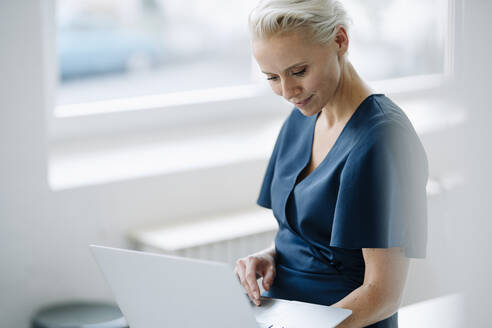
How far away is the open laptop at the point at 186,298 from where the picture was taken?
0.91 meters

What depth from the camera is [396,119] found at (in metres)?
1.15

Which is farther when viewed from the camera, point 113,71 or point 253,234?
point 113,71

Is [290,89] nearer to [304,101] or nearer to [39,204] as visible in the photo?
[304,101]

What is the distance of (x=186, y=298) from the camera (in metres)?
0.95

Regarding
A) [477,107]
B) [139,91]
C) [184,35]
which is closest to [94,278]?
[139,91]

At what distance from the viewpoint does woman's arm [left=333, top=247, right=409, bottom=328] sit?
1.14m

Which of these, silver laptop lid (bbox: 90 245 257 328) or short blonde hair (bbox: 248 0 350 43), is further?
short blonde hair (bbox: 248 0 350 43)

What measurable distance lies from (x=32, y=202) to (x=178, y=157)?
0.64 m

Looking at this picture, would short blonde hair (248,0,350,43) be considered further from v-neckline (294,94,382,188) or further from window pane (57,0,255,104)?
window pane (57,0,255,104)

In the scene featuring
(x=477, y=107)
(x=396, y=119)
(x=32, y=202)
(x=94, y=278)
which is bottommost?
(x=94, y=278)

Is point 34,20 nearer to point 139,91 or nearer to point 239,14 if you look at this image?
point 139,91

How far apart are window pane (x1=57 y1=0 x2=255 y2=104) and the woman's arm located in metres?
1.83

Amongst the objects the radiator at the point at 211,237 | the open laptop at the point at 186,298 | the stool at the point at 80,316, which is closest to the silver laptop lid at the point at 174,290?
the open laptop at the point at 186,298

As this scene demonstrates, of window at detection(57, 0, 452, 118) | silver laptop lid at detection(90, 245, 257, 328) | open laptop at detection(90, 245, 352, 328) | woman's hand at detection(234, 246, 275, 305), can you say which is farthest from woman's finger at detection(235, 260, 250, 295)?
window at detection(57, 0, 452, 118)
